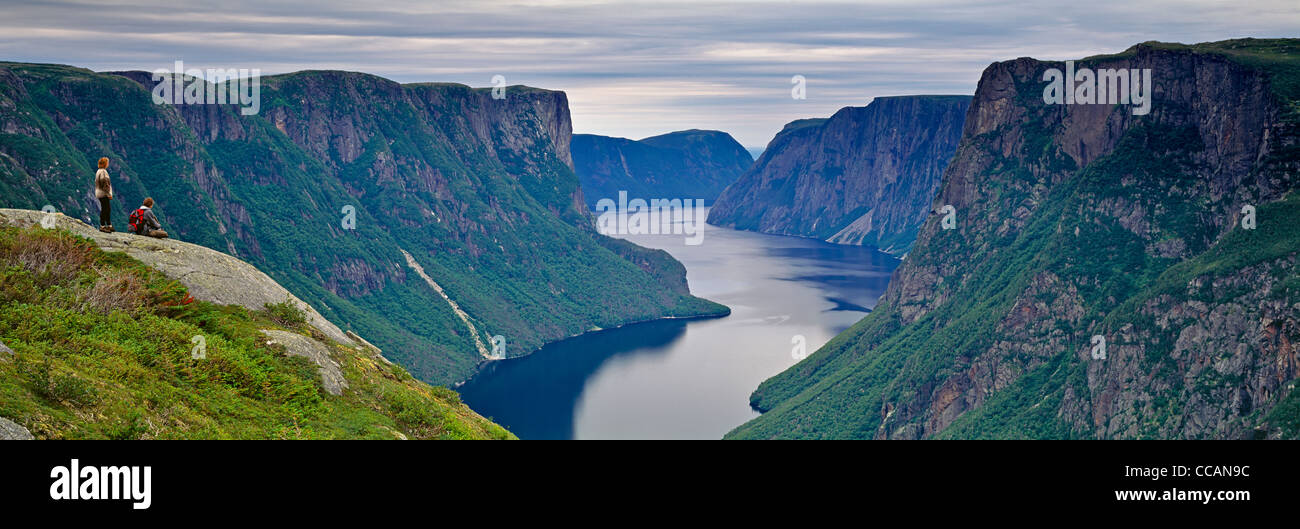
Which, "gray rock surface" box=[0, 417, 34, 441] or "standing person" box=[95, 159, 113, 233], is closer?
"gray rock surface" box=[0, 417, 34, 441]

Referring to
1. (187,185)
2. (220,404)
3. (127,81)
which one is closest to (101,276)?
(220,404)

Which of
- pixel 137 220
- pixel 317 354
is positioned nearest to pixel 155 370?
pixel 317 354

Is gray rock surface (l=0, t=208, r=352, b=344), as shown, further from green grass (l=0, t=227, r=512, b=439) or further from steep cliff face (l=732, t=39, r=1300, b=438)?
steep cliff face (l=732, t=39, r=1300, b=438)

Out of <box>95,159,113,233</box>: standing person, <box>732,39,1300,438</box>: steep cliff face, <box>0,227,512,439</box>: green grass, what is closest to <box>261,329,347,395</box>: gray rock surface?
<box>0,227,512,439</box>: green grass

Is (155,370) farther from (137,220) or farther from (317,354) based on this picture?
(137,220)

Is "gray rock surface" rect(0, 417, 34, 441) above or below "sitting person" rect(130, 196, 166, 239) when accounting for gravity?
below

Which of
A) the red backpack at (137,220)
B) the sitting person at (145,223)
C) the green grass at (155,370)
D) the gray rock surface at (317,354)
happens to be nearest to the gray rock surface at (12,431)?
the green grass at (155,370)

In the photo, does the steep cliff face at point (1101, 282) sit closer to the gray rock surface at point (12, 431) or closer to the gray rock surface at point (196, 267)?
the gray rock surface at point (196, 267)
